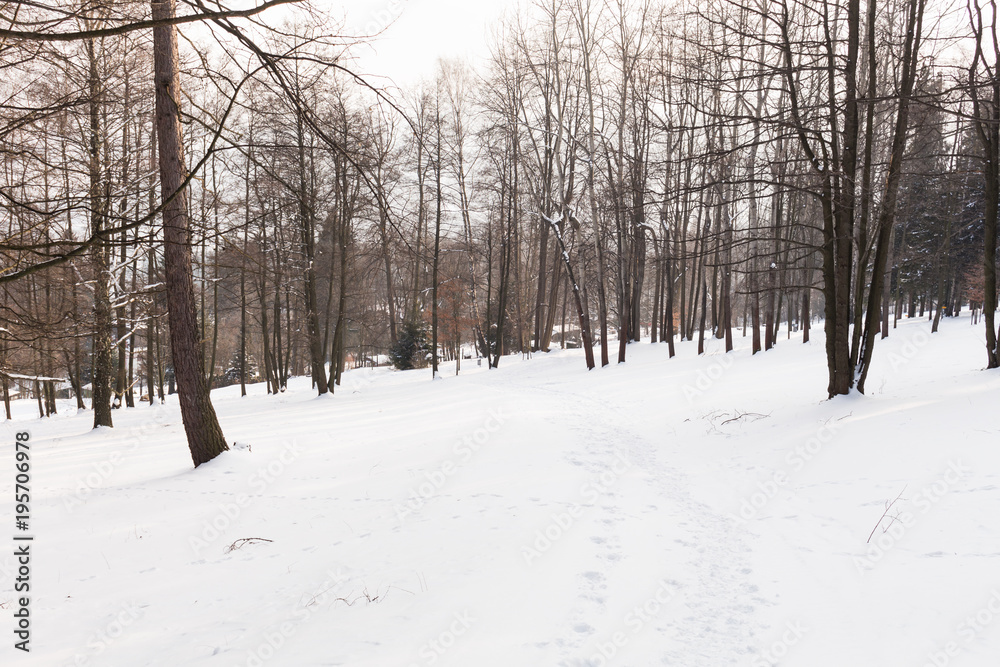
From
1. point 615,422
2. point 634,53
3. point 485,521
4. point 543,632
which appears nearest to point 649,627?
point 543,632

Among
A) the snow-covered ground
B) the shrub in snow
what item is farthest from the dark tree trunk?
the shrub in snow

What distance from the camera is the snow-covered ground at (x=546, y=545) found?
2.89m

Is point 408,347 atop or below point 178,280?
below

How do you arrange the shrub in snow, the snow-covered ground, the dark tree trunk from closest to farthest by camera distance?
the snow-covered ground, the dark tree trunk, the shrub in snow

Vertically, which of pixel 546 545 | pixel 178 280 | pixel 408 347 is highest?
pixel 178 280

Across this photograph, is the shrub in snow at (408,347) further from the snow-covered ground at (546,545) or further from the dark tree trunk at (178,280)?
the dark tree trunk at (178,280)

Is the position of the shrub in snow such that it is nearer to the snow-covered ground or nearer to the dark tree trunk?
the snow-covered ground

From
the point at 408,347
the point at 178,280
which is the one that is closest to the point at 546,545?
the point at 178,280

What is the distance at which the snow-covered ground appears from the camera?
2.89 metres

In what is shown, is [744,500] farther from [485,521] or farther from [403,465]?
[403,465]

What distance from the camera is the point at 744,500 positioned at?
525cm

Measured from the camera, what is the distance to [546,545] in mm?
4070

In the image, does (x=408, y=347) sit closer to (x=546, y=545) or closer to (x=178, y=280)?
(x=178, y=280)

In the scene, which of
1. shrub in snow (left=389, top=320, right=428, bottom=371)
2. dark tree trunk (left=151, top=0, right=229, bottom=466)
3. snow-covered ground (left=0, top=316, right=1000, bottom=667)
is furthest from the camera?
shrub in snow (left=389, top=320, right=428, bottom=371)
